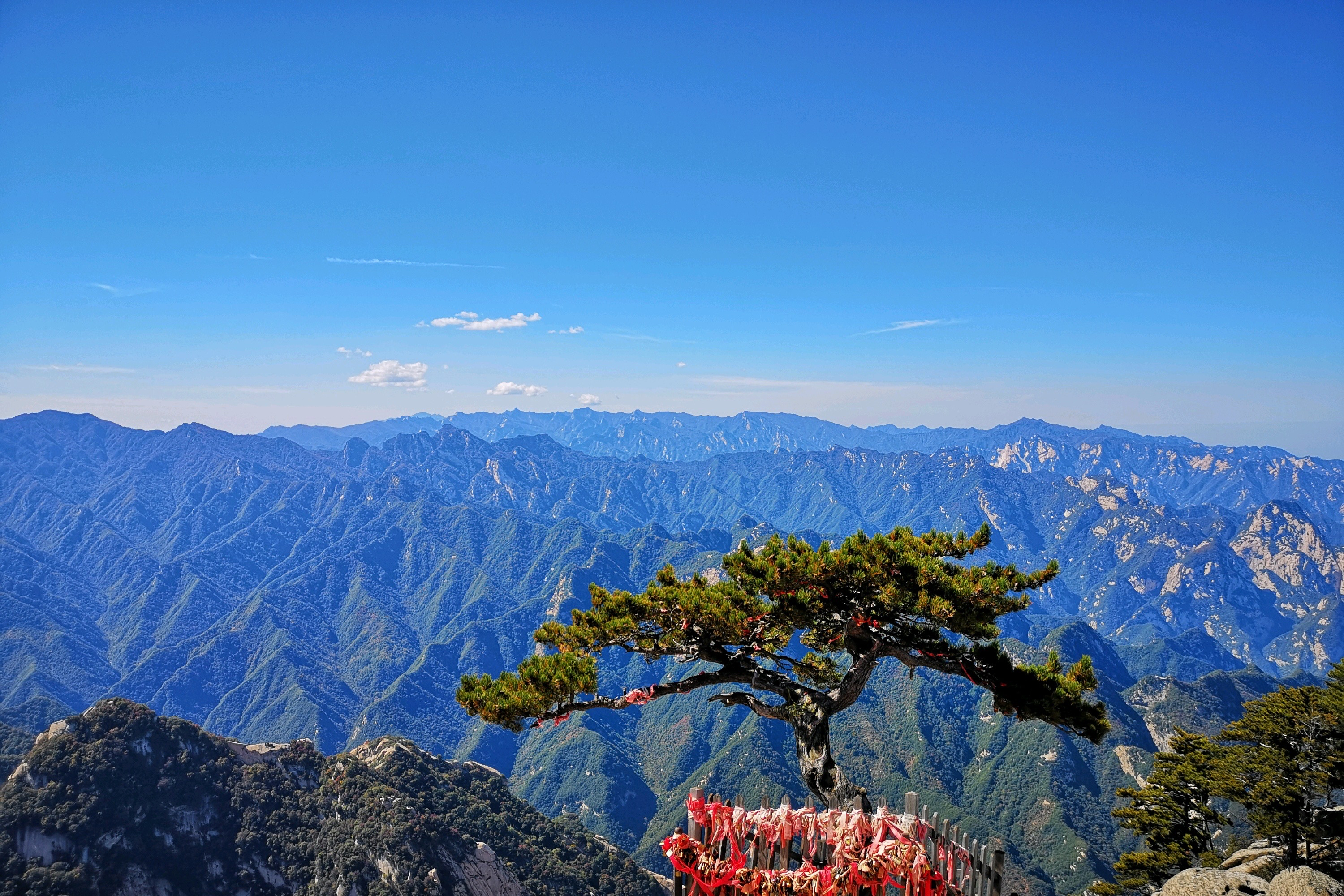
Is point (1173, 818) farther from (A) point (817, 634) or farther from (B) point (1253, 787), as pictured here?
(A) point (817, 634)

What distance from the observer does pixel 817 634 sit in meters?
12.4

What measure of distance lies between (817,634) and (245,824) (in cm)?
11467

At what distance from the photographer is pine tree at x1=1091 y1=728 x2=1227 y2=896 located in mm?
34312

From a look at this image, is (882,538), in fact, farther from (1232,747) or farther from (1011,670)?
(1232,747)

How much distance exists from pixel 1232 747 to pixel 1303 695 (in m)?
5.35

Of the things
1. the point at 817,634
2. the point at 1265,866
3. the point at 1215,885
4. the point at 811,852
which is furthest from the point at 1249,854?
the point at 811,852

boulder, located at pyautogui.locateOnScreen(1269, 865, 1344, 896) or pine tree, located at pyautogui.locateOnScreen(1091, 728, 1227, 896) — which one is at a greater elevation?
boulder, located at pyautogui.locateOnScreen(1269, 865, 1344, 896)

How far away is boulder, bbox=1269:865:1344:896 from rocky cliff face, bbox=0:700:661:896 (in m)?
88.3

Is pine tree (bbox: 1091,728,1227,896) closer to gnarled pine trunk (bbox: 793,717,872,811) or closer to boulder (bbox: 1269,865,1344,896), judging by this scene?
boulder (bbox: 1269,865,1344,896)

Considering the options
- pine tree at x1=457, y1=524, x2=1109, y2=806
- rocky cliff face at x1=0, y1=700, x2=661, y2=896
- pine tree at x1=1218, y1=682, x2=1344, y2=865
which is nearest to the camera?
pine tree at x1=457, y1=524, x2=1109, y2=806

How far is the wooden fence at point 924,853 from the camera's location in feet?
27.9

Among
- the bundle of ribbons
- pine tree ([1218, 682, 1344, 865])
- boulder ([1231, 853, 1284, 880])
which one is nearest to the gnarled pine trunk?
the bundle of ribbons

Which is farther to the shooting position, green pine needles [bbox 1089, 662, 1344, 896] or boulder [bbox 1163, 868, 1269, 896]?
green pine needles [bbox 1089, 662, 1344, 896]

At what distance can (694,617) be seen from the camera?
11.4m
